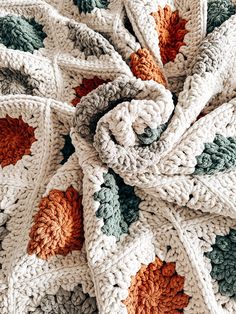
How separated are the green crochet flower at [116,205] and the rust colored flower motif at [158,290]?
3.1 inches

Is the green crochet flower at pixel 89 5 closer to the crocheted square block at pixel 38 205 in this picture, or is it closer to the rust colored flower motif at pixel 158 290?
the crocheted square block at pixel 38 205

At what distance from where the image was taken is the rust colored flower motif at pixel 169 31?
38.9 inches

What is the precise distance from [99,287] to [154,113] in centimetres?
29

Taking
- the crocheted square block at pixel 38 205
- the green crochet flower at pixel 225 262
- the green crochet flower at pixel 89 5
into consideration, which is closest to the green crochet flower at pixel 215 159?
the green crochet flower at pixel 225 262

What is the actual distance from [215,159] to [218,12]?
0.36m

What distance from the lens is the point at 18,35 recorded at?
0.97 metres

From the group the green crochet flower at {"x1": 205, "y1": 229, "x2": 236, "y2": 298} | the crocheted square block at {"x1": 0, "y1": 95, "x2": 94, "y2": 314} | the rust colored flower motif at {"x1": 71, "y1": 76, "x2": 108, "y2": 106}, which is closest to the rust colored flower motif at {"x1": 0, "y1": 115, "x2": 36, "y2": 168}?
the crocheted square block at {"x1": 0, "y1": 95, "x2": 94, "y2": 314}

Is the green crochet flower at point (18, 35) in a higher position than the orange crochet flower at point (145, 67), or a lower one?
lower

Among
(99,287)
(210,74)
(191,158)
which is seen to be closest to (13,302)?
(99,287)

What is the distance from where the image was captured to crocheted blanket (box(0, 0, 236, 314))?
2.53ft

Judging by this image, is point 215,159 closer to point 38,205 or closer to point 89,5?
point 38,205

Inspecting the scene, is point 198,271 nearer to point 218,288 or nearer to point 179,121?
point 218,288

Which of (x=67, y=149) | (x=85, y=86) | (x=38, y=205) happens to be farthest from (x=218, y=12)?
(x=38, y=205)

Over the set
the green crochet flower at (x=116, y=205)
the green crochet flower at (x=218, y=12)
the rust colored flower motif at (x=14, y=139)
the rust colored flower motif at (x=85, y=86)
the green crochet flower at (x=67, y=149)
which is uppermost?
the green crochet flower at (x=218, y=12)
